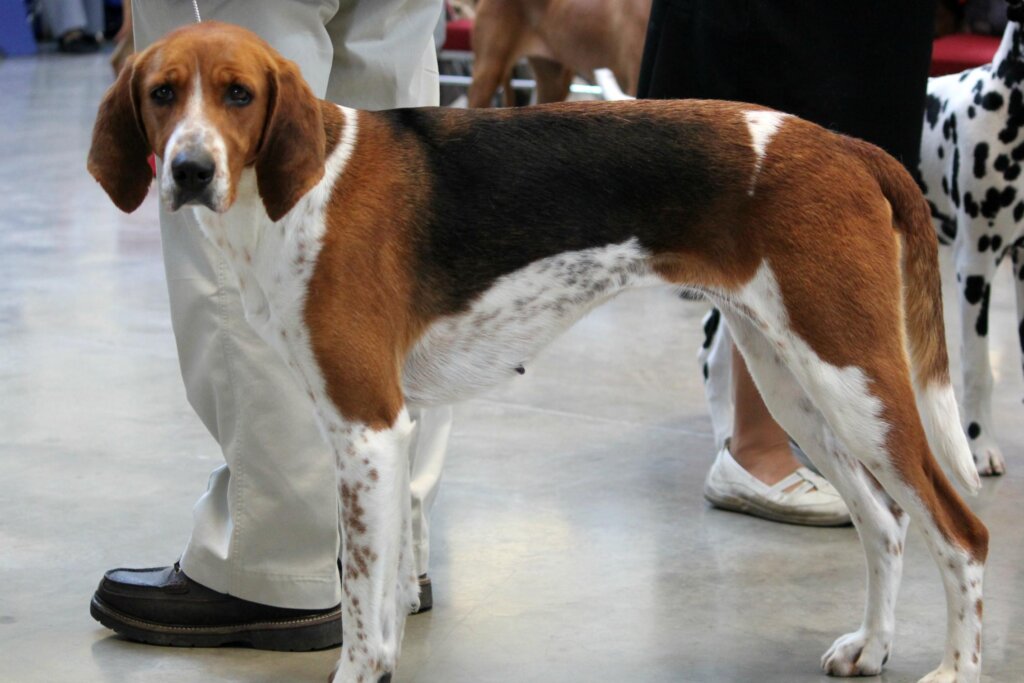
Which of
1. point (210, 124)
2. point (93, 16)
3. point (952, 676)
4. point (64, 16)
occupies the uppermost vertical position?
point (210, 124)

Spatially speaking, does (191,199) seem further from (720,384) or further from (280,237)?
(720,384)

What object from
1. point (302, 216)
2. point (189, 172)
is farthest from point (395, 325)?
point (189, 172)

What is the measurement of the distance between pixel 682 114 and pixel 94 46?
42.5 ft

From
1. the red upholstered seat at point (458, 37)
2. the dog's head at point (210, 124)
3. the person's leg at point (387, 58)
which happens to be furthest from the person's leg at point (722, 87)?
the red upholstered seat at point (458, 37)

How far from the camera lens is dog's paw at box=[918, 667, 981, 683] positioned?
97.6 inches

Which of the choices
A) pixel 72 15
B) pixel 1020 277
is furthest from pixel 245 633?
pixel 72 15

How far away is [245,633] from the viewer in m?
2.75

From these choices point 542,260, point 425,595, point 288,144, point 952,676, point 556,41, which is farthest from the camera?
point 556,41

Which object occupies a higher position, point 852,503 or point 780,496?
point 852,503

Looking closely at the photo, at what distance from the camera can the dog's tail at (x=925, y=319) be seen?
2.42 metres

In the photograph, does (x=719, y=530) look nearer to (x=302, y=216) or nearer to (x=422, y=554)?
(x=422, y=554)

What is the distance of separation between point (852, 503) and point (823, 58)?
111 centimetres

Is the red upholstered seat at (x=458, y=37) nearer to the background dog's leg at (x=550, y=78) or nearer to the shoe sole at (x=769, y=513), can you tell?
the background dog's leg at (x=550, y=78)

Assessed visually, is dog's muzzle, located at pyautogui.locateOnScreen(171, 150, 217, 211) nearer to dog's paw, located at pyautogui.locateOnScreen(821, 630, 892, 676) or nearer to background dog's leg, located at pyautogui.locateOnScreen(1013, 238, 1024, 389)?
dog's paw, located at pyautogui.locateOnScreen(821, 630, 892, 676)
